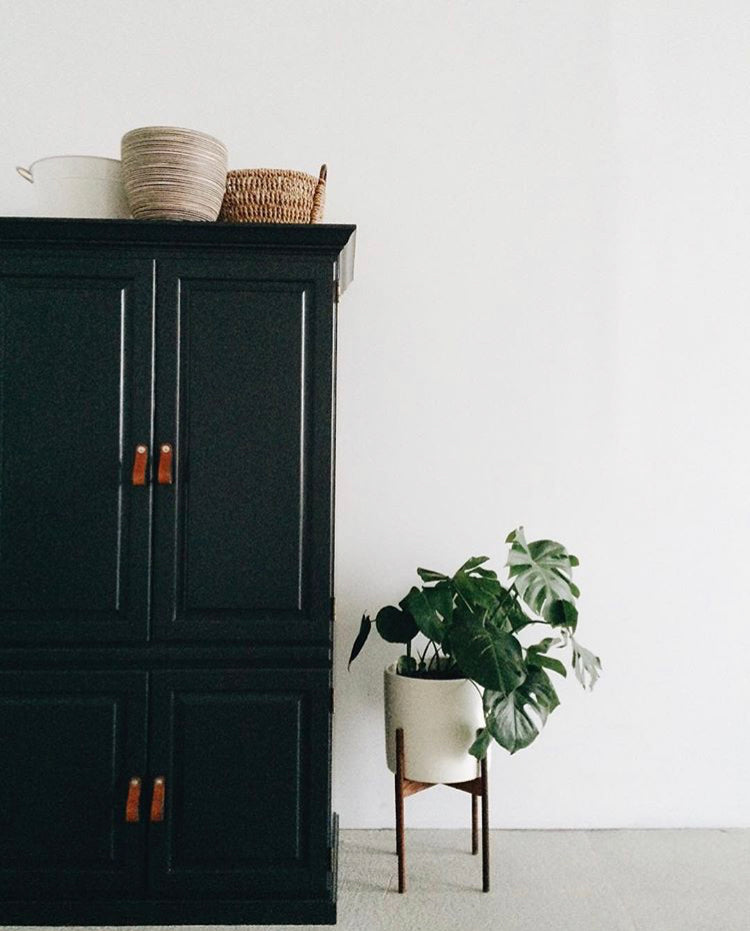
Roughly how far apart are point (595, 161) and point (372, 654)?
1.71m

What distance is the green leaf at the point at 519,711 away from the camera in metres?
1.92

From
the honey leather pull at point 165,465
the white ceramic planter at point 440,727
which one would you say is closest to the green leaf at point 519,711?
the white ceramic planter at point 440,727

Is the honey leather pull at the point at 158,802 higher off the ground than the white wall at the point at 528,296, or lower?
lower

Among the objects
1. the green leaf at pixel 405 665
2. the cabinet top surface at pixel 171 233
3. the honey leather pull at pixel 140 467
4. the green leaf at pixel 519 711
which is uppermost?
the cabinet top surface at pixel 171 233

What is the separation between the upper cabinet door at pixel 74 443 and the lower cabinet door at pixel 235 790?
250 mm

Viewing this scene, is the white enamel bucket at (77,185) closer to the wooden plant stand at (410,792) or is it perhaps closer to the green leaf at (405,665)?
the green leaf at (405,665)

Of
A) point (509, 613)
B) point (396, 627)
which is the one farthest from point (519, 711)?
point (396, 627)

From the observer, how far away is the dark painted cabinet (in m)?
1.86

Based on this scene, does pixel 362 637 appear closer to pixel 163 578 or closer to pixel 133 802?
pixel 163 578

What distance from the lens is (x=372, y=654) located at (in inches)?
94.7

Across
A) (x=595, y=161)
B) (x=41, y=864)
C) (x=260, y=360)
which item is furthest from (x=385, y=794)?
(x=595, y=161)

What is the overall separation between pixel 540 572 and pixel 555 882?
0.88 meters

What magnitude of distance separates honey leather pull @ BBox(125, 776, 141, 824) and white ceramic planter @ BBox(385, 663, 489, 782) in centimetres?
69

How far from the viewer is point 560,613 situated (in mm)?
1916
